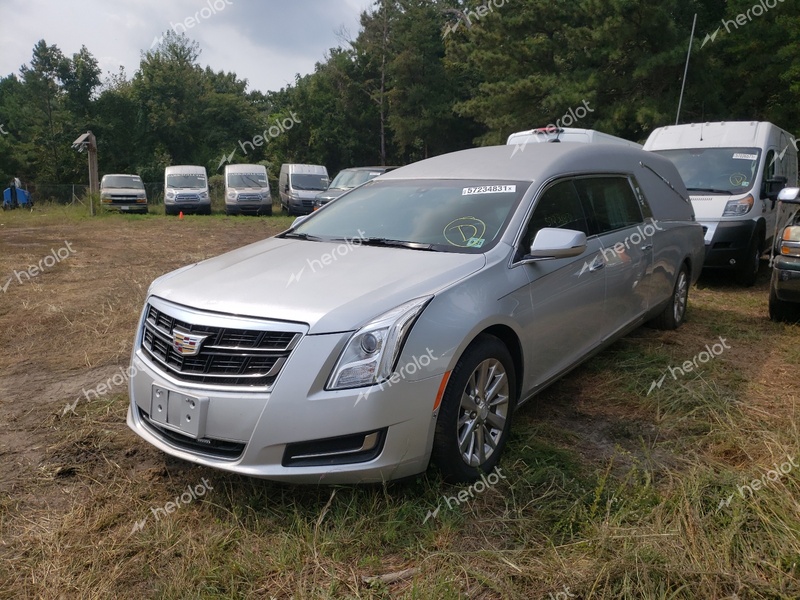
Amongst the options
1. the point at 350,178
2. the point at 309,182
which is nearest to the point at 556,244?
the point at 350,178

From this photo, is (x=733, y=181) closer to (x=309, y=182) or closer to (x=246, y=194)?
(x=309, y=182)

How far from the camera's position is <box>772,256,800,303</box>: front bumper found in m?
5.83

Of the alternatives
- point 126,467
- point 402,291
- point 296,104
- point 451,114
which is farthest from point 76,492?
point 296,104

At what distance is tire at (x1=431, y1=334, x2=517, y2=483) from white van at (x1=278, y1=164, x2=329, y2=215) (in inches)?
839

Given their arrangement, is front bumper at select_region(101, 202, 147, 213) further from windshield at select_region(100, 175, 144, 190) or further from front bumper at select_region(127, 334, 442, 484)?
front bumper at select_region(127, 334, 442, 484)

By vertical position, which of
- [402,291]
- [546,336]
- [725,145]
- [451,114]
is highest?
[451,114]

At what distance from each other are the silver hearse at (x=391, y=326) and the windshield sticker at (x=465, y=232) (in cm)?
1

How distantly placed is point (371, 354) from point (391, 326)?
0.15 meters

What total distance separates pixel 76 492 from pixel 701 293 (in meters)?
7.54

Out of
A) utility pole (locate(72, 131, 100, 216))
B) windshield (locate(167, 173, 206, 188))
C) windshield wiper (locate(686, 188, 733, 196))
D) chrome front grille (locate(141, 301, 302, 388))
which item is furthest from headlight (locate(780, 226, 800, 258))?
utility pole (locate(72, 131, 100, 216))

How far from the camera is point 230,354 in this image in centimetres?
277

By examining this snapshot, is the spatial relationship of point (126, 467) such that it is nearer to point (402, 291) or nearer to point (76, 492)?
point (76, 492)

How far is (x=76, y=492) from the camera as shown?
124 inches

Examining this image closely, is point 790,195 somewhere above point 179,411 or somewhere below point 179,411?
above
